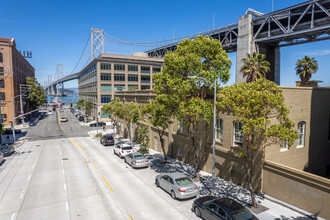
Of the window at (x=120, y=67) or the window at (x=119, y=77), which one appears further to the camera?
the window at (x=119, y=77)

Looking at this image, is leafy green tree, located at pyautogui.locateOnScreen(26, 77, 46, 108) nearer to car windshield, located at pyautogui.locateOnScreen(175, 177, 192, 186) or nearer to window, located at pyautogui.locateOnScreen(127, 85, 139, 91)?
window, located at pyautogui.locateOnScreen(127, 85, 139, 91)

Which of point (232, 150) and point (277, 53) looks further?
point (277, 53)

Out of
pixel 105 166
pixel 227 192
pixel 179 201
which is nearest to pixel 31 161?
pixel 105 166

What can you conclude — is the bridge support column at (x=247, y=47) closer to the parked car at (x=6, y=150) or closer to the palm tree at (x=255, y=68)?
the palm tree at (x=255, y=68)

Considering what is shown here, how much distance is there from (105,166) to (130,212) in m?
12.2

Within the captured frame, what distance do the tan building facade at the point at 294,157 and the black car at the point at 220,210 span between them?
485 cm

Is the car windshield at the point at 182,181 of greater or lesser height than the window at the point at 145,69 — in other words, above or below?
below

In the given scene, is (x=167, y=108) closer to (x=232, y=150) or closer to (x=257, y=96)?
(x=232, y=150)

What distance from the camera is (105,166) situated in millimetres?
26188

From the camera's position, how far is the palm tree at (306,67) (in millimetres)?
30203

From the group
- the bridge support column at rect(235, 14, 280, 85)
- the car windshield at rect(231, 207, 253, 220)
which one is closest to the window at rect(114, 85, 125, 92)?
the bridge support column at rect(235, 14, 280, 85)

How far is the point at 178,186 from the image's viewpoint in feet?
53.6

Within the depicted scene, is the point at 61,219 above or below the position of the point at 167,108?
below

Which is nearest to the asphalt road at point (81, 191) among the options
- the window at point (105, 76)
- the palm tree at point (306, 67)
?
the palm tree at point (306, 67)
